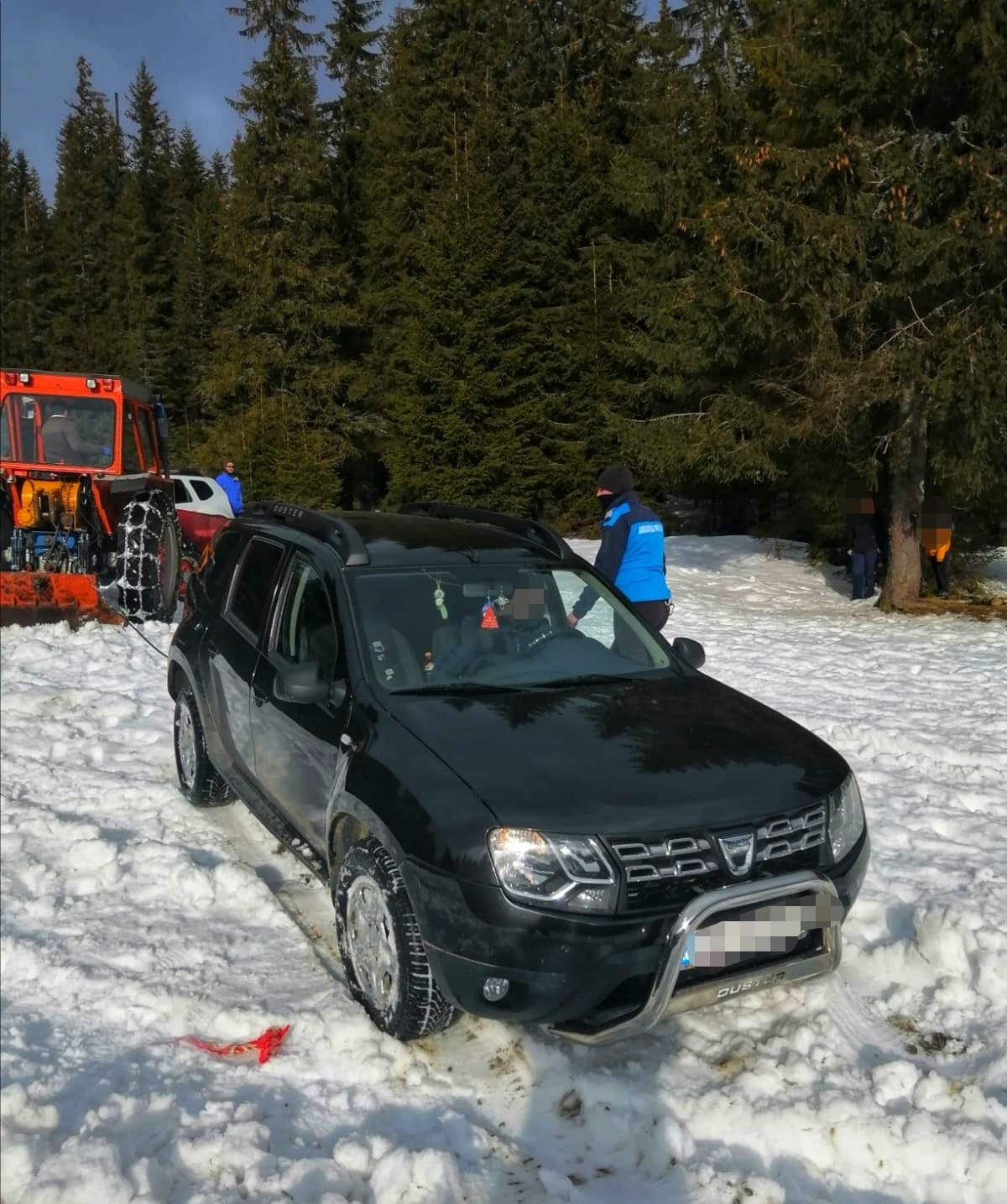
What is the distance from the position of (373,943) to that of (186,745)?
286cm

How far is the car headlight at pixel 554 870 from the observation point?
3201 millimetres

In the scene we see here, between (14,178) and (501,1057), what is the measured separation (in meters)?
80.8

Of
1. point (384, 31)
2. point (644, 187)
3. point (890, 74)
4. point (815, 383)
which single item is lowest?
point (815, 383)

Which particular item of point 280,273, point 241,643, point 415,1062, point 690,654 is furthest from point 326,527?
point 280,273

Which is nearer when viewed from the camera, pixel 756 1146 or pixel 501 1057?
pixel 756 1146

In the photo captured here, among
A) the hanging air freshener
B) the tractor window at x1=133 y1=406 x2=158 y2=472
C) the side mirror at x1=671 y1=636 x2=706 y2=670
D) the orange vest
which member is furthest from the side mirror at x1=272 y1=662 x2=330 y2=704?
the orange vest

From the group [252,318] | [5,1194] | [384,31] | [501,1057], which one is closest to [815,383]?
[501,1057]

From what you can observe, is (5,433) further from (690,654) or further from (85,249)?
(85,249)

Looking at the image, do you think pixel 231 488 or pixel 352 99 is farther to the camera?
pixel 352 99

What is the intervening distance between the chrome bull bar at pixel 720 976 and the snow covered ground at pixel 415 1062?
289 millimetres

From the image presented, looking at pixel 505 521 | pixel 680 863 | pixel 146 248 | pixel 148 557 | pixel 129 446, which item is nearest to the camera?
pixel 680 863

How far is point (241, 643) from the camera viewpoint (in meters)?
5.34

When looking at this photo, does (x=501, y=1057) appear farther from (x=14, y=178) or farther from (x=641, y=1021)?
(x=14, y=178)

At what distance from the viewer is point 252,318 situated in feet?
112
